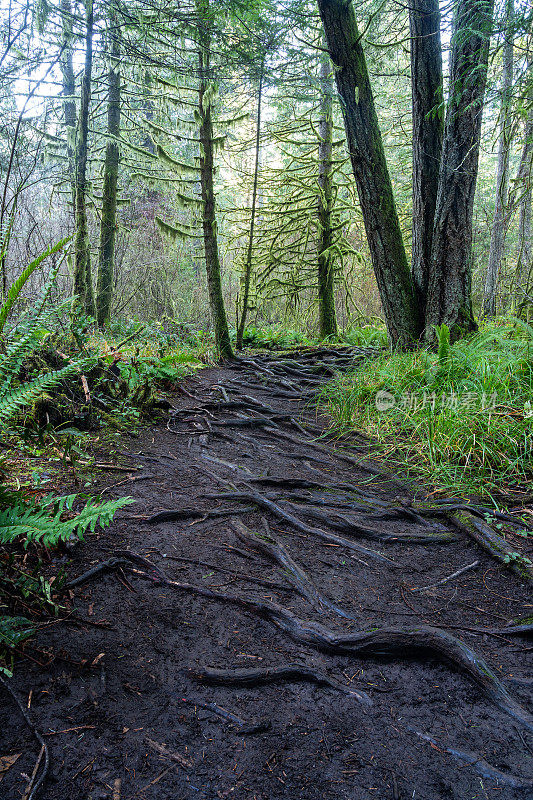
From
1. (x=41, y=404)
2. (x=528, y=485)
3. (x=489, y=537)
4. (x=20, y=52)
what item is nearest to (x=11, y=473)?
(x=41, y=404)

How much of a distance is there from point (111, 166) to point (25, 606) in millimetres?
10299

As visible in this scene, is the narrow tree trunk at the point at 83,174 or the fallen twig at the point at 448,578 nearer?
the fallen twig at the point at 448,578

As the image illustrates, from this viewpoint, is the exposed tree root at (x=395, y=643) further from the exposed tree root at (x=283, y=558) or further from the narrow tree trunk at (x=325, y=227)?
the narrow tree trunk at (x=325, y=227)

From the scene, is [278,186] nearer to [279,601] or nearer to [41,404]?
[41,404]

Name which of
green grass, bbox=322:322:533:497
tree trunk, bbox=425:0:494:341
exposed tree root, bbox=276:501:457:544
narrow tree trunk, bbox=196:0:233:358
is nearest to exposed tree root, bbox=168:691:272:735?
exposed tree root, bbox=276:501:457:544

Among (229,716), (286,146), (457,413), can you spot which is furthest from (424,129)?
(286,146)

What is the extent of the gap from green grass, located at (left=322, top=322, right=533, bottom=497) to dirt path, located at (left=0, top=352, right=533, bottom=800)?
2.24 ft

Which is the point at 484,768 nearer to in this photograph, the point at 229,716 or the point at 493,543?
the point at 229,716

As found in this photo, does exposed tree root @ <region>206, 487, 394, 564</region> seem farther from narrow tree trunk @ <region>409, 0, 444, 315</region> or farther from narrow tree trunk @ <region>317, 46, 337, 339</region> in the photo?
narrow tree trunk @ <region>317, 46, 337, 339</region>

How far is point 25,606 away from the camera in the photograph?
72.9 inches

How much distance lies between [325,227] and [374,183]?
4449mm

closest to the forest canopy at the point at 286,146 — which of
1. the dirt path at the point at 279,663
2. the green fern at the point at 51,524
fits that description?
the green fern at the point at 51,524

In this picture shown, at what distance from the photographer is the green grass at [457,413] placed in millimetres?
3387

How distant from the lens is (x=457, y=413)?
3.75 meters
